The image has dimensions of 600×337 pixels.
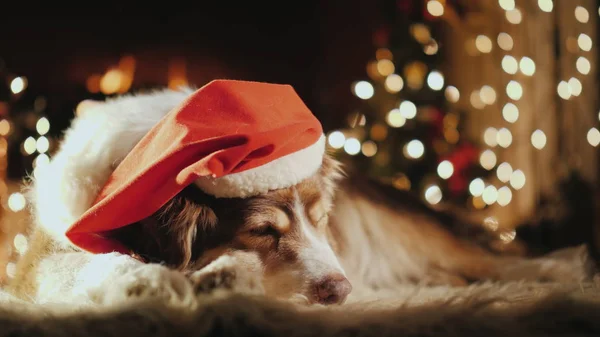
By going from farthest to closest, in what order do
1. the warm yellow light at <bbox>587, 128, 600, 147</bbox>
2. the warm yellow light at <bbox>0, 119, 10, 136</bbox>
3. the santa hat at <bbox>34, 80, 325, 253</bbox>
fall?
the warm yellow light at <bbox>587, 128, 600, 147</bbox>
the warm yellow light at <bbox>0, 119, 10, 136</bbox>
the santa hat at <bbox>34, 80, 325, 253</bbox>

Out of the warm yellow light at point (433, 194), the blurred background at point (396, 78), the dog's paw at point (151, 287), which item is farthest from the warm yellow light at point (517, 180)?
the dog's paw at point (151, 287)

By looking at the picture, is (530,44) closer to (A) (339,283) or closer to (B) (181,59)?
(B) (181,59)

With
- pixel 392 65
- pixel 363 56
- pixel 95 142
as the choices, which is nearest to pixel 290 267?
pixel 95 142

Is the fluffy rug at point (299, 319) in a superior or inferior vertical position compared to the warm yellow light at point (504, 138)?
superior

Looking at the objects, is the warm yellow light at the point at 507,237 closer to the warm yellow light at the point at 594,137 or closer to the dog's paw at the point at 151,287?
the warm yellow light at the point at 594,137

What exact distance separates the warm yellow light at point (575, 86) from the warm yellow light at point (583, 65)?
0.05 meters

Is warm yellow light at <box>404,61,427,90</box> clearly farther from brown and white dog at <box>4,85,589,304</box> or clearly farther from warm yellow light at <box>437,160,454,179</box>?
brown and white dog at <box>4,85,589,304</box>

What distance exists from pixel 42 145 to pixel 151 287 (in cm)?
164

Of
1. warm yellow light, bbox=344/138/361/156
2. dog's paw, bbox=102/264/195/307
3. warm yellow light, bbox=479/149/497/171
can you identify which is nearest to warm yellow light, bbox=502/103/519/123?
warm yellow light, bbox=479/149/497/171

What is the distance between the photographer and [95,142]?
1086 millimetres

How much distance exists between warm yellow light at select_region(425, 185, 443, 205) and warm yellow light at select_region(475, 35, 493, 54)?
929mm

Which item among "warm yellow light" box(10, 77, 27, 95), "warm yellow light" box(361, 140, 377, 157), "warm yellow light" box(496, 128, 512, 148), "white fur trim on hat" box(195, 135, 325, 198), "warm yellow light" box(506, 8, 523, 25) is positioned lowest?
"warm yellow light" box(496, 128, 512, 148)

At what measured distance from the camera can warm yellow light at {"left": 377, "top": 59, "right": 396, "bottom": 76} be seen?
8.11 feet

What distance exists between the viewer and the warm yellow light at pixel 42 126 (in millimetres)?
2254
